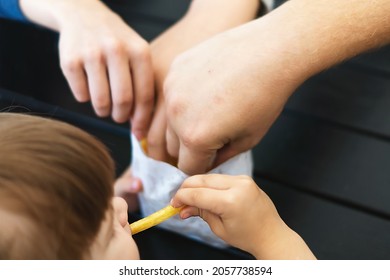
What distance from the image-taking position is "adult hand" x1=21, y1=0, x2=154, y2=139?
0.73 metres

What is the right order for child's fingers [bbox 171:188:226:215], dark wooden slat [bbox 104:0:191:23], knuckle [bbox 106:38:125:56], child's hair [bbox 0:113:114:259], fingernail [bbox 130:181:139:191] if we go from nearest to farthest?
child's hair [bbox 0:113:114:259]
child's fingers [bbox 171:188:226:215]
knuckle [bbox 106:38:125:56]
fingernail [bbox 130:181:139:191]
dark wooden slat [bbox 104:0:191:23]

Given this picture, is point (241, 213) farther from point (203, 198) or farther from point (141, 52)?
point (141, 52)

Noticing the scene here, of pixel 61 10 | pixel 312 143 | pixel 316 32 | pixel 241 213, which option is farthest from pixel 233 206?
pixel 61 10

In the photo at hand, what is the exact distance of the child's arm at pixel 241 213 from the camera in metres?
0.57

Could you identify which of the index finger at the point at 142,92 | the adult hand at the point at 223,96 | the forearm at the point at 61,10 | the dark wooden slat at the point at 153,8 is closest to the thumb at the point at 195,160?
the adult hand at the point at 223,96

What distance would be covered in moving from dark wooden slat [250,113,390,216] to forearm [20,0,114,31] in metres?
0.38

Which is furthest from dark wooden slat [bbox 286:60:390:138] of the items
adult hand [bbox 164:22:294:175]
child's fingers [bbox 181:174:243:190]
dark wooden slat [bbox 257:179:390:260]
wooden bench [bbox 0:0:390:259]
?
child's fingers [bbox 181:174:243:190]

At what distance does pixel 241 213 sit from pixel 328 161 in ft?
1.09

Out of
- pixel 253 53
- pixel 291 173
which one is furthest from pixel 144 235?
pixel 253 53

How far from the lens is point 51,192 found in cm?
44

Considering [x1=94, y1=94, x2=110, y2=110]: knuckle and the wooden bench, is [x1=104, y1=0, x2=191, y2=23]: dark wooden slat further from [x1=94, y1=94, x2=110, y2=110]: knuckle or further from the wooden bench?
[x1=94, y1=94, x2=110, y2=110]: knuckle

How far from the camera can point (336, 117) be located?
0.91 metres
